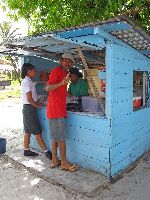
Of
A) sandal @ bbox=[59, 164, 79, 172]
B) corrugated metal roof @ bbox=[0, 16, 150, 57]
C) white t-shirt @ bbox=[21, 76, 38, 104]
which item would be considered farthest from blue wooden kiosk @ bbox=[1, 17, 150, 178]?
white t-shirt @ bbox=[21, 76, 38, 104]

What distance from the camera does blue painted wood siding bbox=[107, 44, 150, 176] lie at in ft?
17.1

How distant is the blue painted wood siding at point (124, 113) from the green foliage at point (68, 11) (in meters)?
1.56

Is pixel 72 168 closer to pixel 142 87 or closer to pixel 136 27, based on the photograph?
pixel 142 87

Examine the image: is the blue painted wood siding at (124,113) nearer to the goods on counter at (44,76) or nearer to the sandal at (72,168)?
the sandal at (72,168)

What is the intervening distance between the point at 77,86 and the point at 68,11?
2248mm

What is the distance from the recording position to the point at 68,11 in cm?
789

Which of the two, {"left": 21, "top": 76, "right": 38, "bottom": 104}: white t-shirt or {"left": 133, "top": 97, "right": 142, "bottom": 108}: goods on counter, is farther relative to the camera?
{"left": 133, "top": 97, "right": 142, "bottom": 108}: goods on counter

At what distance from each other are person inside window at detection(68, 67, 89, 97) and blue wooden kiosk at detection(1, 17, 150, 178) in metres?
0.74

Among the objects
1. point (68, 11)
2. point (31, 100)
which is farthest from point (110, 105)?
point (68, 11)

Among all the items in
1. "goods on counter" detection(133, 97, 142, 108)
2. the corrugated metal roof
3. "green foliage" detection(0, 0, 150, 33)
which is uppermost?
"green foliage" detection(0, 0, 150, 33)

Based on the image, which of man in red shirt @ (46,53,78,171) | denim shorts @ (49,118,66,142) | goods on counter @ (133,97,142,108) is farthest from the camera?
goods on counter @ (133,97,142,108)

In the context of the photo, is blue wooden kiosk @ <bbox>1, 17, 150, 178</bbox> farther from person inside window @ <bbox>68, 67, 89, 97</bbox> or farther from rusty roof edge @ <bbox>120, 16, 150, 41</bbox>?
person inside window @ <bbox>68, 67, 89, 97</bbox>

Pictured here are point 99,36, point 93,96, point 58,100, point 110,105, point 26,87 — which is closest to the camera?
point 99,36

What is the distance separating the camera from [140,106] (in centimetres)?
670
